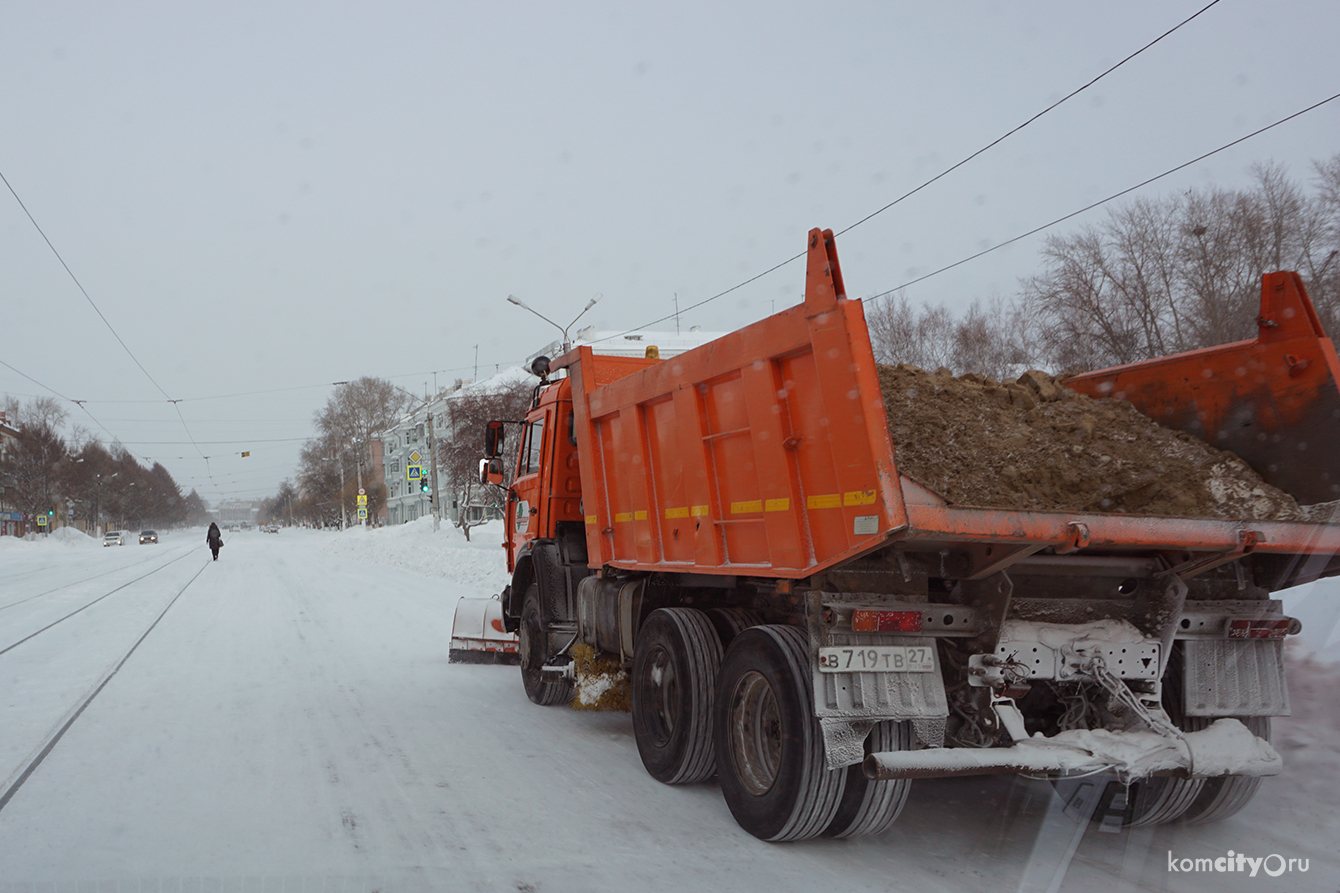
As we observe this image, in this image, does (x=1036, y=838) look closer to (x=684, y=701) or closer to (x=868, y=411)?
(x=684, y=701)

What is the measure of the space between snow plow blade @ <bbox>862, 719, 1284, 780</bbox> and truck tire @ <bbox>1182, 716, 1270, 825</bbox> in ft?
1.22

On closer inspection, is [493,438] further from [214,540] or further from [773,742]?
[214,540]

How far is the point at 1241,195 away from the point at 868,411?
20726mm

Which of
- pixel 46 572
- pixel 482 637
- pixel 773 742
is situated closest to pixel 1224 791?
pixel 773 742

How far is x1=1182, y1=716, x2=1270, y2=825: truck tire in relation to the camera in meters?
4.54

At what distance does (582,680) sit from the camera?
7.33 metres

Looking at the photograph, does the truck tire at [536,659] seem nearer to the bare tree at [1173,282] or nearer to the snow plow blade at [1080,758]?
the snow plow blade at [1080,758]

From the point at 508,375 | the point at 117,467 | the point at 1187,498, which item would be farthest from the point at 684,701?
the point at 117,467

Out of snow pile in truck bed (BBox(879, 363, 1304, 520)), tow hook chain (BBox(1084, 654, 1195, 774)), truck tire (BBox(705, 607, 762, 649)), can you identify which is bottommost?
tow hook chain (BBox(1084, 654, 1195, 774))

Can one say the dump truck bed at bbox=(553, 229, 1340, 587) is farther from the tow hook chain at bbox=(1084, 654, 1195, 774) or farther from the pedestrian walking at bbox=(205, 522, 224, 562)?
the pedestrian walking at bbox=(205, 522, 224, 562)

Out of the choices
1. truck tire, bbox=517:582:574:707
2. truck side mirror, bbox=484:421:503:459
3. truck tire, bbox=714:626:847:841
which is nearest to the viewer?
truck tire, bbox=714:626:847:841

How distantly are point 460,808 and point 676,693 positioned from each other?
139 centimetres

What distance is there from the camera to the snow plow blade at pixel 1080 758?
3977 mm

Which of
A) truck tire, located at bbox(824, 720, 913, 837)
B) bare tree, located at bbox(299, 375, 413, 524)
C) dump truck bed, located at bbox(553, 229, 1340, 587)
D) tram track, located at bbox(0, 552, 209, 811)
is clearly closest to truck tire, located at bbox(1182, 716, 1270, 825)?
dump truck bed, located at bbox(553, 229, 1340, 587)
